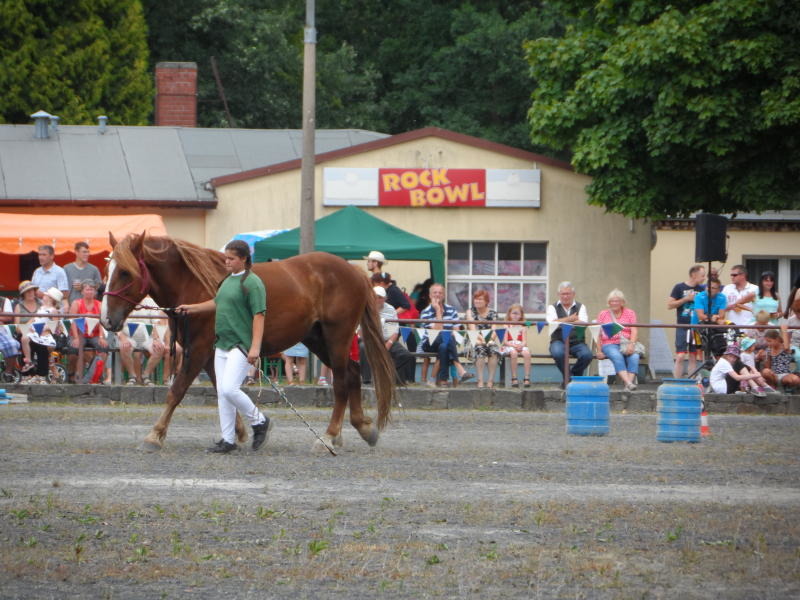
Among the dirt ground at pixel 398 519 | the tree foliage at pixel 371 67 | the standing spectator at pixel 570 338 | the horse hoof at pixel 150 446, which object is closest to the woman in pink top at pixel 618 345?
the standing spectator at pixel 570 338

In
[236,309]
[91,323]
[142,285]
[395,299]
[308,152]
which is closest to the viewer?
[236,309]

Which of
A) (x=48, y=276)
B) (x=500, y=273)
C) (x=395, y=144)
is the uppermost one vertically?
(x=395, y=144)

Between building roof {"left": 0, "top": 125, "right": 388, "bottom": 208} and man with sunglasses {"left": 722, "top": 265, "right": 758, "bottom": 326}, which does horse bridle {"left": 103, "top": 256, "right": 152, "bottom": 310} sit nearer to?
man with sunglasses {"left": 722, "top": 265, "right": 758, "bottom": 326}

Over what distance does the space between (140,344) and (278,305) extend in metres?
8.48

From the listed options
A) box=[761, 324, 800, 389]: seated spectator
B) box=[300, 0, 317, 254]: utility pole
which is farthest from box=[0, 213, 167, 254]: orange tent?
box=[761, 324, 800, 389]: seated spectator

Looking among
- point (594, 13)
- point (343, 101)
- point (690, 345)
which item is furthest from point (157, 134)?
point (343, 101)

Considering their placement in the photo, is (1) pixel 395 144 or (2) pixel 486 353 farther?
(1) pixel 395 144

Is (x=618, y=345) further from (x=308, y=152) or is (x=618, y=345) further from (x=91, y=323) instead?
(x=91, y=323)

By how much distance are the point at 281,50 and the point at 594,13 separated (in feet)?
74.8

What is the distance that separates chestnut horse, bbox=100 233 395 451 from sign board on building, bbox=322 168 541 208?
15.3 m

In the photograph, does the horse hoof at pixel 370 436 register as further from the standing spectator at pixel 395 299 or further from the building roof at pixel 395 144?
the building roof at pixel 395 144

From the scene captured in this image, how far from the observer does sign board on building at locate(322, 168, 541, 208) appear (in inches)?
1164

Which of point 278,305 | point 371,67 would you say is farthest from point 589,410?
point 371,67

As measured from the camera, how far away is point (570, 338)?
71.9 ft
